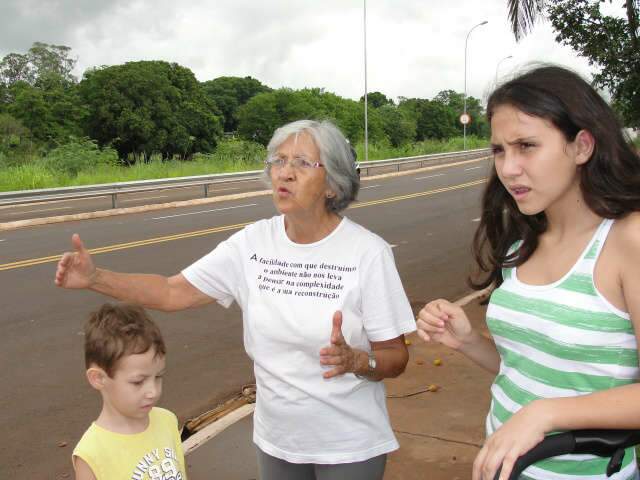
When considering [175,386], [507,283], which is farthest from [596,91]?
[175,386]

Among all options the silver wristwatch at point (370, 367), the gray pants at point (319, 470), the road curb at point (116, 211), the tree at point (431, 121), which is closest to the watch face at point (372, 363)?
the silver wristwatch at point (370, 367)

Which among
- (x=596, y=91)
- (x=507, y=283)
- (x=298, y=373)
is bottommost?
(x=298, y=373)

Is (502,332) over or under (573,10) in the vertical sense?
under

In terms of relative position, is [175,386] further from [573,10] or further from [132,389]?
[573,10]

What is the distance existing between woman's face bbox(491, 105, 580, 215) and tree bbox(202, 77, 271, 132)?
246 feet

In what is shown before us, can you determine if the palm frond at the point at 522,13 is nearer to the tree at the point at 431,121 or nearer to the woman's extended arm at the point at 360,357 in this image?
the woman's extended arm at the point at 360,357

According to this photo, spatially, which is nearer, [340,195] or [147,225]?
[340,195]

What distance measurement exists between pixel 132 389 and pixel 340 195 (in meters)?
1.05

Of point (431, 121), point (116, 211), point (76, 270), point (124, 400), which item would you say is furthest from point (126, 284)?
point (431, 121)

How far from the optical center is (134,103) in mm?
43000

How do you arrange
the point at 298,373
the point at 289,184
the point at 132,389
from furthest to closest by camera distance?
the point at 289,184 → the point at 298,373 → the point at 132,389

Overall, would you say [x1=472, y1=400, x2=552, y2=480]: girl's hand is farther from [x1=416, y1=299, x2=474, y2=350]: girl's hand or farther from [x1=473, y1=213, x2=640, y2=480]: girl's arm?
[x1=416, y1=299, x2=474, y2=350]: girl's hand

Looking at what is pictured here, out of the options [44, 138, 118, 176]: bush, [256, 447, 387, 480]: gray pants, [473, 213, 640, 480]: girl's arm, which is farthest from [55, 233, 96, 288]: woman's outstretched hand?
[44, 138, 118, 176]: bush

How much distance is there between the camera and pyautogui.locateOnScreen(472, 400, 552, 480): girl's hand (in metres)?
1.54
